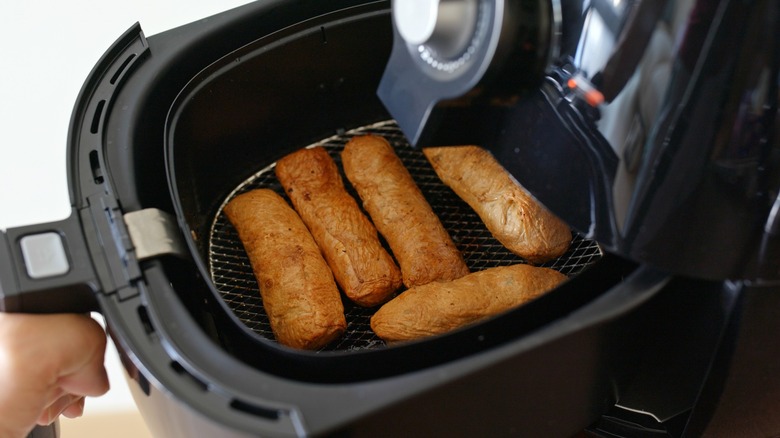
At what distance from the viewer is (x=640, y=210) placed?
587 millimetres

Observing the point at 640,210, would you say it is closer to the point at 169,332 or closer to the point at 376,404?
the point at 376,404

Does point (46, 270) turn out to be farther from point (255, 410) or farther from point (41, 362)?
point (255, 410)

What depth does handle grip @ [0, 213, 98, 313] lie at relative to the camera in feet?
1.99

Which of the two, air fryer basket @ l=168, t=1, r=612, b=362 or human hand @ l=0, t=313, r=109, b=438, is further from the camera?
air fryer basket @ l=168, t=1, r=612, b=362

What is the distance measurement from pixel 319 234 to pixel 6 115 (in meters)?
0.67

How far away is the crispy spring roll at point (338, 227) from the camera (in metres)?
0.82

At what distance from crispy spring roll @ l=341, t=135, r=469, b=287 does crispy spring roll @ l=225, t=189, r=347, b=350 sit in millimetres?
78

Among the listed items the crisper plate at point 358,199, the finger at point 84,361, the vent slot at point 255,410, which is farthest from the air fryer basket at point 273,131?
the vent slot at point 255,410

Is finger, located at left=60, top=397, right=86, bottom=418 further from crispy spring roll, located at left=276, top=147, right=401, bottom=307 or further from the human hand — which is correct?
crispy spring roll, located at left=276, top=147, right=401, bottom=307

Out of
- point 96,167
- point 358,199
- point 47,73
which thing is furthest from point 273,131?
point 47,73

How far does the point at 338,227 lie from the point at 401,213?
7 centimetres

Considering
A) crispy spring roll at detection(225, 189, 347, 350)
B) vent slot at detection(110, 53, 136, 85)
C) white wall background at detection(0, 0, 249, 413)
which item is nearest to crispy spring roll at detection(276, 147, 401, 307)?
crispy spring roll at detection(225, 189, 347, 350)

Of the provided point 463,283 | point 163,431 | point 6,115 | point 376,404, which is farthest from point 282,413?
point 6,115

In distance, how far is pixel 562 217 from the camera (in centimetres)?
65
